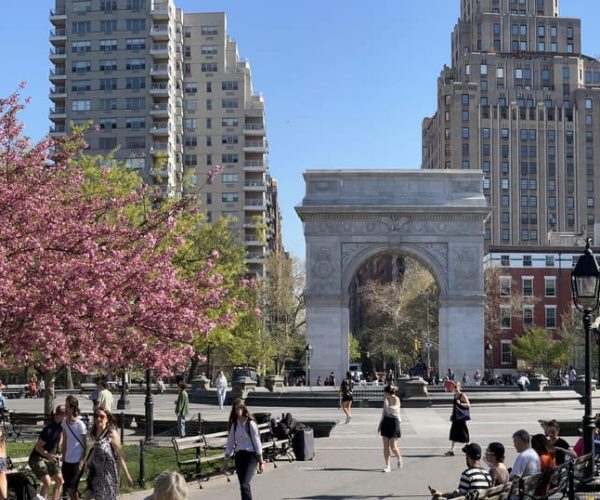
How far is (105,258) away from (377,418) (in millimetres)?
18943

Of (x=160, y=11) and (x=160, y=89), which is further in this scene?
(x=160, y=89)

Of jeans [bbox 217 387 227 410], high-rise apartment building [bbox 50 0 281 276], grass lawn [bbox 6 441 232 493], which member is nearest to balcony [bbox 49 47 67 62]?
high-rise apartment building [bbox 50 0 281 276]

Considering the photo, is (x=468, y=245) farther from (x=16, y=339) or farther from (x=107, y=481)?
(x=107, y=481)

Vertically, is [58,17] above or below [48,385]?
above

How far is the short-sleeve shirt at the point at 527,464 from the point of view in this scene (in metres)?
13.9

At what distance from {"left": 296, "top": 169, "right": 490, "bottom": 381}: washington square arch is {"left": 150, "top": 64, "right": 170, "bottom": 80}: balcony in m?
42.0

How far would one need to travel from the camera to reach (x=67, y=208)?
70.7 feet

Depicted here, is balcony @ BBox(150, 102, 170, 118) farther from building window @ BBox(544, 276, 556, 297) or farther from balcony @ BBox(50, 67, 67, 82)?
building window @ BBox(544, 276, 556, 297)

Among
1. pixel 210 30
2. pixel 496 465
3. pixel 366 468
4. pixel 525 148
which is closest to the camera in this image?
pixel 496 465

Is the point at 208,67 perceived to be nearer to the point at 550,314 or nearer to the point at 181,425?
the point at 550,314

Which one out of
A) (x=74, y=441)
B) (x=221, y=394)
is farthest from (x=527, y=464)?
(x=221, y=394)

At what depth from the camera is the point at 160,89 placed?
338ft

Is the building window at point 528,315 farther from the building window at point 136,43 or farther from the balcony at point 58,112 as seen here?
the balcony at point 58,112

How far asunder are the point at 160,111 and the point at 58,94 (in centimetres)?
1061
